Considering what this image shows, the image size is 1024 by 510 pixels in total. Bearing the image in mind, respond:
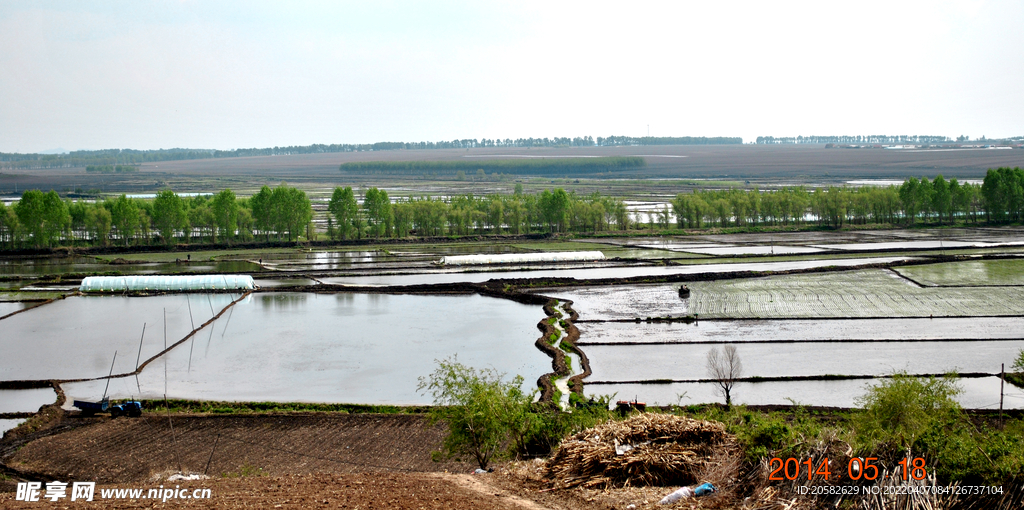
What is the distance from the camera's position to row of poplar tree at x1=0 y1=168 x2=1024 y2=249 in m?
53.3

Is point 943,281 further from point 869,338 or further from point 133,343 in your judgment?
point 133,343

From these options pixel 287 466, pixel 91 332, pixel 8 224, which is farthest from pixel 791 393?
pixel 8 224

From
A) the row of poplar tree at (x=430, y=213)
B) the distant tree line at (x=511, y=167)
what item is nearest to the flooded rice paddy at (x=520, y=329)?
the row of poplar tree at (x=430, y=213)

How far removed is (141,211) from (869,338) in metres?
47.6

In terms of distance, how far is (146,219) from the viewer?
5353cm

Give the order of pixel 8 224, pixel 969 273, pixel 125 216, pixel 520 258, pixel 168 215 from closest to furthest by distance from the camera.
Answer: pixel 969 273 → pixel 520 258 → pixel 8 224 → pixel 125 216 → pixel 168 215

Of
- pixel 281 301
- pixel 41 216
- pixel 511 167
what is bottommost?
pixel 281 301

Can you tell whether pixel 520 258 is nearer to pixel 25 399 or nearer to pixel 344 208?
pixel 344 208

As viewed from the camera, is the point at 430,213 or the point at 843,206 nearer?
the point at 430,213

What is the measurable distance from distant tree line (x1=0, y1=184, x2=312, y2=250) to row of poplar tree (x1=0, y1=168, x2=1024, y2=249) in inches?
2.8

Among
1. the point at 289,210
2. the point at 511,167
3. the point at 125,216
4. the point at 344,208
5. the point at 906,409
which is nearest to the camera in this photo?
the point at 906,409

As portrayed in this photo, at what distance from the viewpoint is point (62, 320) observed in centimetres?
2933

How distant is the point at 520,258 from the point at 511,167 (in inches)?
5479

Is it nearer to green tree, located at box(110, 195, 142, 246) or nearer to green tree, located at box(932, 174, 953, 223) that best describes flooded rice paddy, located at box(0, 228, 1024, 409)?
green tree, located at box(110, 195, 142, 246)
